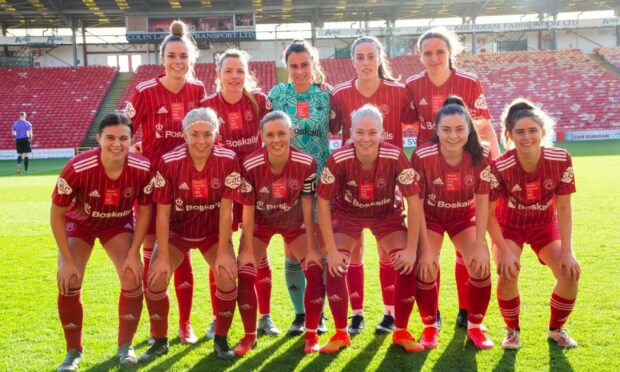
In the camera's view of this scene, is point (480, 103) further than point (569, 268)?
Yes

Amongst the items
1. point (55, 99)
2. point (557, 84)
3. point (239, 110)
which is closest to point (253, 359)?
point (239, 110)

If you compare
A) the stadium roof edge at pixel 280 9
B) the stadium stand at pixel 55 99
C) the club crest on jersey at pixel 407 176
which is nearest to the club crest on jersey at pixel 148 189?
the club crest on jersey at pixel 407 176

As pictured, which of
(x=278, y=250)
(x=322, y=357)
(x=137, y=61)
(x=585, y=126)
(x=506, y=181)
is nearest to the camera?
(x=322, y=357)

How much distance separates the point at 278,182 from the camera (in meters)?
3.67

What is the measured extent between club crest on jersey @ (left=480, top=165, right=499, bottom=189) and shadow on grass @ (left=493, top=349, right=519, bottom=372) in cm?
103

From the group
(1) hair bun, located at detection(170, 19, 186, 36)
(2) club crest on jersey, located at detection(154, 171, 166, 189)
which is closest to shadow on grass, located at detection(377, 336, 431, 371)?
(2) club crest on jersey, located at detection(154, 171, 166, 189)

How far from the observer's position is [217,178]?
3.53 m

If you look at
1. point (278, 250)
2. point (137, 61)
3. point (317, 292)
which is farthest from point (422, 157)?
point (137, 61)

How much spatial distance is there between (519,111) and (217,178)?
199 cm

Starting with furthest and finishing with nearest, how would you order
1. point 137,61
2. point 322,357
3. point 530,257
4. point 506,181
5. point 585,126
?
1. point 137,61
2. point 585,126
3. point 530,257
4. point 506,181
5. point 322,357

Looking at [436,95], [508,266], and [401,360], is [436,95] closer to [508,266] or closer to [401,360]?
[508,266]

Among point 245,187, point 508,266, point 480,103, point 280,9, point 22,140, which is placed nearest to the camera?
point 508,266

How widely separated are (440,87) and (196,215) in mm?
2065

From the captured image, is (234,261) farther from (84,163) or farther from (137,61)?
(137,61)
